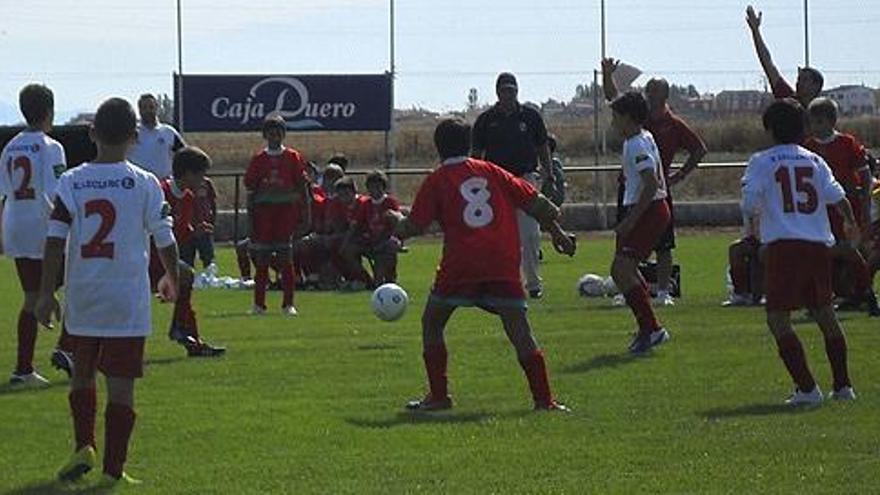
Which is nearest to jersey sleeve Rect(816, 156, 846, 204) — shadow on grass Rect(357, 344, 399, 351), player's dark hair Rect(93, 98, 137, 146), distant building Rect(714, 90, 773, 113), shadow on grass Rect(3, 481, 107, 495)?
player's dark hair Rect(93, 98, 137, 146)

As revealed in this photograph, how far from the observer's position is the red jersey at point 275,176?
1947cm

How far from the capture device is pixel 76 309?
9461 mm

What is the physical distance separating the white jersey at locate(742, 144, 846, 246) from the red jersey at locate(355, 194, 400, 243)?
457 inches

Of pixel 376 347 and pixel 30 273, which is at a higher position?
pixel 30 273

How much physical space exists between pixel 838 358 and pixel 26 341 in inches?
208

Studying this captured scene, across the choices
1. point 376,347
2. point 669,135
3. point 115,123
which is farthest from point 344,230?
point 115,123

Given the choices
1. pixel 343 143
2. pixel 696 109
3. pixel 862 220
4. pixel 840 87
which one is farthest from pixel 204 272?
pixel 696 109

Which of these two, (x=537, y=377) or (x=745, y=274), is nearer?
(x=537, y=377)

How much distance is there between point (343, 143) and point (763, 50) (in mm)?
34648

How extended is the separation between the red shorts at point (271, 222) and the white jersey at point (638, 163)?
16.9 feet

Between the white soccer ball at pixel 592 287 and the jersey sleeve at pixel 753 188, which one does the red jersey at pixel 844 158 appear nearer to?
the jersey sleeve at pixel 753 188

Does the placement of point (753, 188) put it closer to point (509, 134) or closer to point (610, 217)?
point (509, 134)

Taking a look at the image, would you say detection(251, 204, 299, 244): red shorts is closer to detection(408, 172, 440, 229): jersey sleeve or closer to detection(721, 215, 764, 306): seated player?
detection(721, 215, 764, 306): seated player

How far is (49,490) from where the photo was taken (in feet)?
30.6
